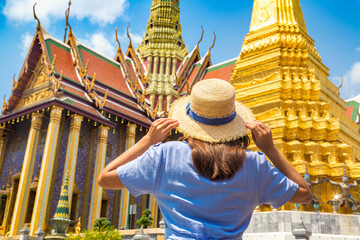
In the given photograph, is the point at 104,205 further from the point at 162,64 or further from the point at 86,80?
the point at 162,64

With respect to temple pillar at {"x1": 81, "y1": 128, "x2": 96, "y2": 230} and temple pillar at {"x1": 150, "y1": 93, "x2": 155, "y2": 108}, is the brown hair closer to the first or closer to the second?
temple pillar at {"x1": 81, "y1": 128, "x2": 96, "y2": 230}

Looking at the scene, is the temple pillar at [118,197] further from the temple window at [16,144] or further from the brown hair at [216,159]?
the brown hair at [216,159]

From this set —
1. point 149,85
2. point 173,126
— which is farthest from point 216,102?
point 149,85

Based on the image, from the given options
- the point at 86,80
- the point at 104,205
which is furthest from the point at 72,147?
the point at 86,80

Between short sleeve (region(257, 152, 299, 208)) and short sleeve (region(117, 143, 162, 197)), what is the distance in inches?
13.6

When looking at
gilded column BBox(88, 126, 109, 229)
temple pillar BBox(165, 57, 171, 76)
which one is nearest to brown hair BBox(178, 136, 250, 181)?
gilded column BBox(88, 126, 109, 229)

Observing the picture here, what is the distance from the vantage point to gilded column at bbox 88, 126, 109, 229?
41.3 feet

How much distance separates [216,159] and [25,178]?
12.0 metres

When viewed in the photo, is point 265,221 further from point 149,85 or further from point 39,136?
point 149,85

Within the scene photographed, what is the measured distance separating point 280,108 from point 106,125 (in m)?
6.84

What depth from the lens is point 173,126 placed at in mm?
1367

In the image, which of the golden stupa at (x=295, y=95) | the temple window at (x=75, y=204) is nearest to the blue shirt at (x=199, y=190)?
the golden stupa at (x=295, y=95)

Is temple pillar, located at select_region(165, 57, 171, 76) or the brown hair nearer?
the brown hair

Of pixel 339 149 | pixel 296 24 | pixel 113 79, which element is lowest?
pixel 339 149
